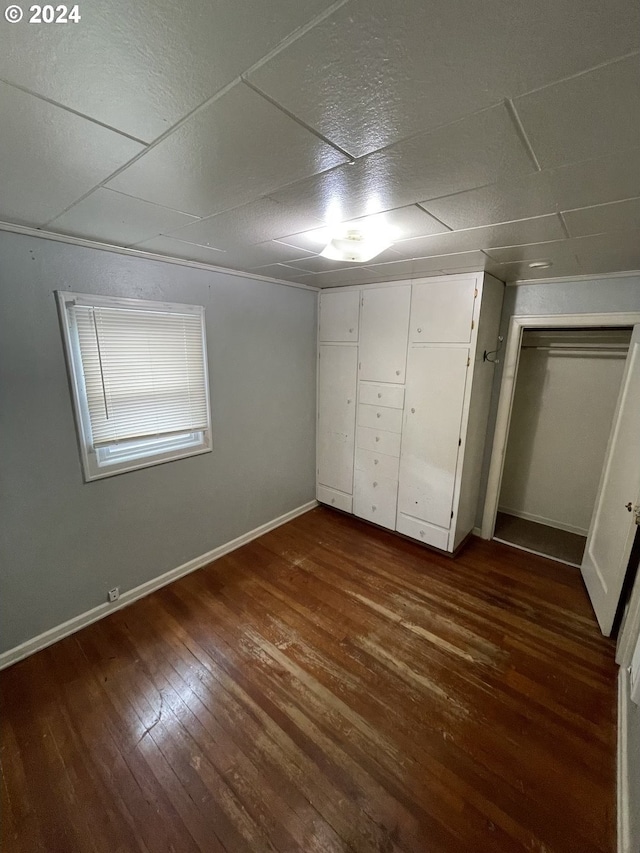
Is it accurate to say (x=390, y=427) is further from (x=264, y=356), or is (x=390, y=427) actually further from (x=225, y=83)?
(x=225, y=83)

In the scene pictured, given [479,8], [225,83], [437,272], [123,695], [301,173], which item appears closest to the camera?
[479,8]

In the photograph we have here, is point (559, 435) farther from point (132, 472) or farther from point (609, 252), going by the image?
point (132, 472)

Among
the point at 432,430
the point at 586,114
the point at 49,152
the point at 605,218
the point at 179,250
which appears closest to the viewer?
the point at 586,114

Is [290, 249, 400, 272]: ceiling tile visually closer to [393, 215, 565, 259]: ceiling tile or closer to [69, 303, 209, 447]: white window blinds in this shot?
[393, 215, 565, 259]: ceiling tile

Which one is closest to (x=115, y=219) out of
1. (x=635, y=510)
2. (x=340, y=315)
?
(x=340, y=315)

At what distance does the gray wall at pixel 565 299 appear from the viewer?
7.84 ft

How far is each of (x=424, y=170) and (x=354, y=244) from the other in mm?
650

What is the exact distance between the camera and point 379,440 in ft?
10.7

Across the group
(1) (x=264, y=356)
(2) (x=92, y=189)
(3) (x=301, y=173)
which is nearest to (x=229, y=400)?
(1) (x=264, y=356)

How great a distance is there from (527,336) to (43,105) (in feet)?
12.5

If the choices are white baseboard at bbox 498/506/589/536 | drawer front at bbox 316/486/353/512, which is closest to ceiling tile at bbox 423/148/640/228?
drawer front at bbox 316/486/353/512

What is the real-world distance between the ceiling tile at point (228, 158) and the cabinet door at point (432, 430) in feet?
6.35

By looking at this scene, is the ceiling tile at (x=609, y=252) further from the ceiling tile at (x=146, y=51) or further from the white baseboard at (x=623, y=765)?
the white baseboard at (x=623, y=765)

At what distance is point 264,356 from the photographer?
3053 mm
